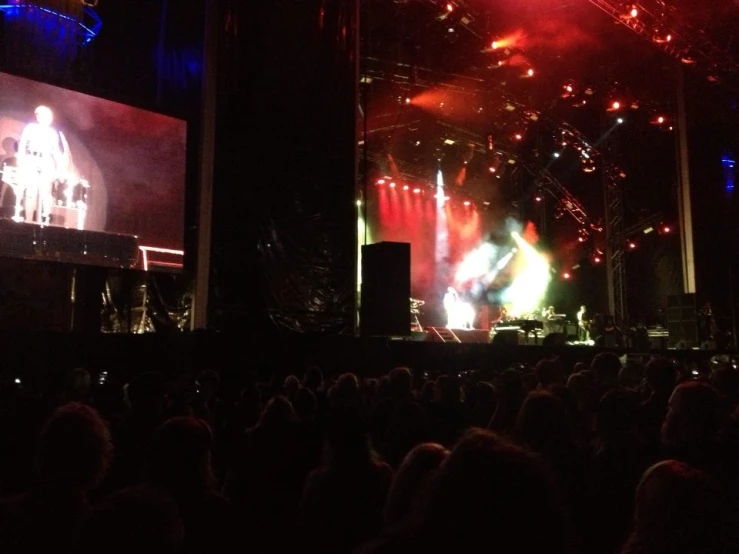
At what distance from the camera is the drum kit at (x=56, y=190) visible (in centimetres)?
760

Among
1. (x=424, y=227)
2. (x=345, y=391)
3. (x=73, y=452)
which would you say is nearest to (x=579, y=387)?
(x=345, y=391)

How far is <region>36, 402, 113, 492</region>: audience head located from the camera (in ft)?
5.18

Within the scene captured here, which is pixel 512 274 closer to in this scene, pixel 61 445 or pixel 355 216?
pixel 355 216

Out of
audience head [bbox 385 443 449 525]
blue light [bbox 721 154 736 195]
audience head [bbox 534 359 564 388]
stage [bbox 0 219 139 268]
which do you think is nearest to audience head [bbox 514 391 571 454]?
audience head [bbox 385 443 449 525]

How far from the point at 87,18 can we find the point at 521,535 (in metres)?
11.8

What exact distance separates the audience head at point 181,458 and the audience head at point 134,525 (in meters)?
0.48

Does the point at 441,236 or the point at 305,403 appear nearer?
the point at 305,403

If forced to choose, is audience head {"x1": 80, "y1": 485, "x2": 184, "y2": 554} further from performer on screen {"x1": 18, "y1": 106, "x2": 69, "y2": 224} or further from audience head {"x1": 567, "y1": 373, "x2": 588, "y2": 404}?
performer on screen {"x1": 18, "y1": 106, "x2": 69, "y2": 224}

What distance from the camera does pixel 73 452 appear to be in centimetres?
160

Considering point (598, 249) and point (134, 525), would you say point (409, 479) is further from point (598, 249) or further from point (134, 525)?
point (598, 249)

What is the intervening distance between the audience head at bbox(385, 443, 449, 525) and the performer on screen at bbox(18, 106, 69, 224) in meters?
7.77

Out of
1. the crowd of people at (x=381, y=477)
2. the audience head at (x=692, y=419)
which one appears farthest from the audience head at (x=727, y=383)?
the audience head at (x=692, y=419)

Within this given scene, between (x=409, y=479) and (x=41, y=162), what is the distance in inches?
315

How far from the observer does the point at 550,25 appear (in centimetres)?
1365
